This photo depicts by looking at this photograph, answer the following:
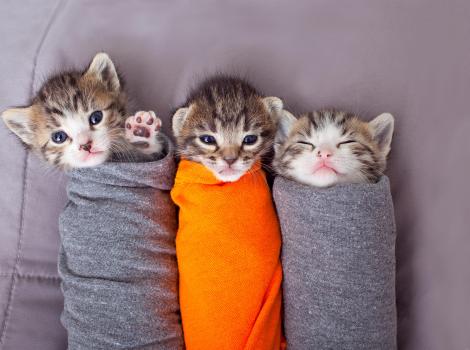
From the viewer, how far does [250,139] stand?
174 centimetres

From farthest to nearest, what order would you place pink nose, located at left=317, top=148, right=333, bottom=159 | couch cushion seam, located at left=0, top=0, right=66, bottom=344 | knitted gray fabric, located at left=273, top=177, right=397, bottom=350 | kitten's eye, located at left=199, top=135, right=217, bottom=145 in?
couch cushion seam, located at left=0, top=0, right=66, bottom=344
kitten's eye, located at left=199, top=135, right=217, bottom=145
pink nose, located at left=317, top=148, right=333, bottom=159
knitted gray fabric, located at left=273, top=177, right=397, bottom=350

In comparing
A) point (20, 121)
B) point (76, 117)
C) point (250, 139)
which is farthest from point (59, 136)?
point (250, 139)

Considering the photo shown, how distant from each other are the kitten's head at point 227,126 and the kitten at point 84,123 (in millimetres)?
125

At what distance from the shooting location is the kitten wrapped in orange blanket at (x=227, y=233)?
157cm

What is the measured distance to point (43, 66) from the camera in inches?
78.2

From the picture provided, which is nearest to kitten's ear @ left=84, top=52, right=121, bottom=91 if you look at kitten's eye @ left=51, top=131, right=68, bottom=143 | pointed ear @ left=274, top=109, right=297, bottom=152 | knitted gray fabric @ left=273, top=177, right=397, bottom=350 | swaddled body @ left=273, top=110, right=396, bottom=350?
kitten's eye @ left=51, top=131, right=68, bottom=143

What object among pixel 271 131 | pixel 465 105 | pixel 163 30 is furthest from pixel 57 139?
pixel 465 105

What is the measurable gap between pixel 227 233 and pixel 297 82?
2.30ft

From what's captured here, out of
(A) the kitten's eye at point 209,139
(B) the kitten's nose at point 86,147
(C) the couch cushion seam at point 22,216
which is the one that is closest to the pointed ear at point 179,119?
(A) the kitten's eye at point 209,139

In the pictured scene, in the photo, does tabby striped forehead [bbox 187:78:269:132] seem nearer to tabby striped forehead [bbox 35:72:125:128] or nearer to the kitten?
the kitten

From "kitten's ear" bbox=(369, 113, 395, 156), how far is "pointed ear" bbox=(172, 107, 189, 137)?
0.69 m

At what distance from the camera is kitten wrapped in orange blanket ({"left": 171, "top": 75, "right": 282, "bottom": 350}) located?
1.57 meters

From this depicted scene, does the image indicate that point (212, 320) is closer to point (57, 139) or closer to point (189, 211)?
point (189, 211)

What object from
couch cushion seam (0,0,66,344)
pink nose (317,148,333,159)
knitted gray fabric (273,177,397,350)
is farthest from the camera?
couch cushion seam (0,0,66,344)
